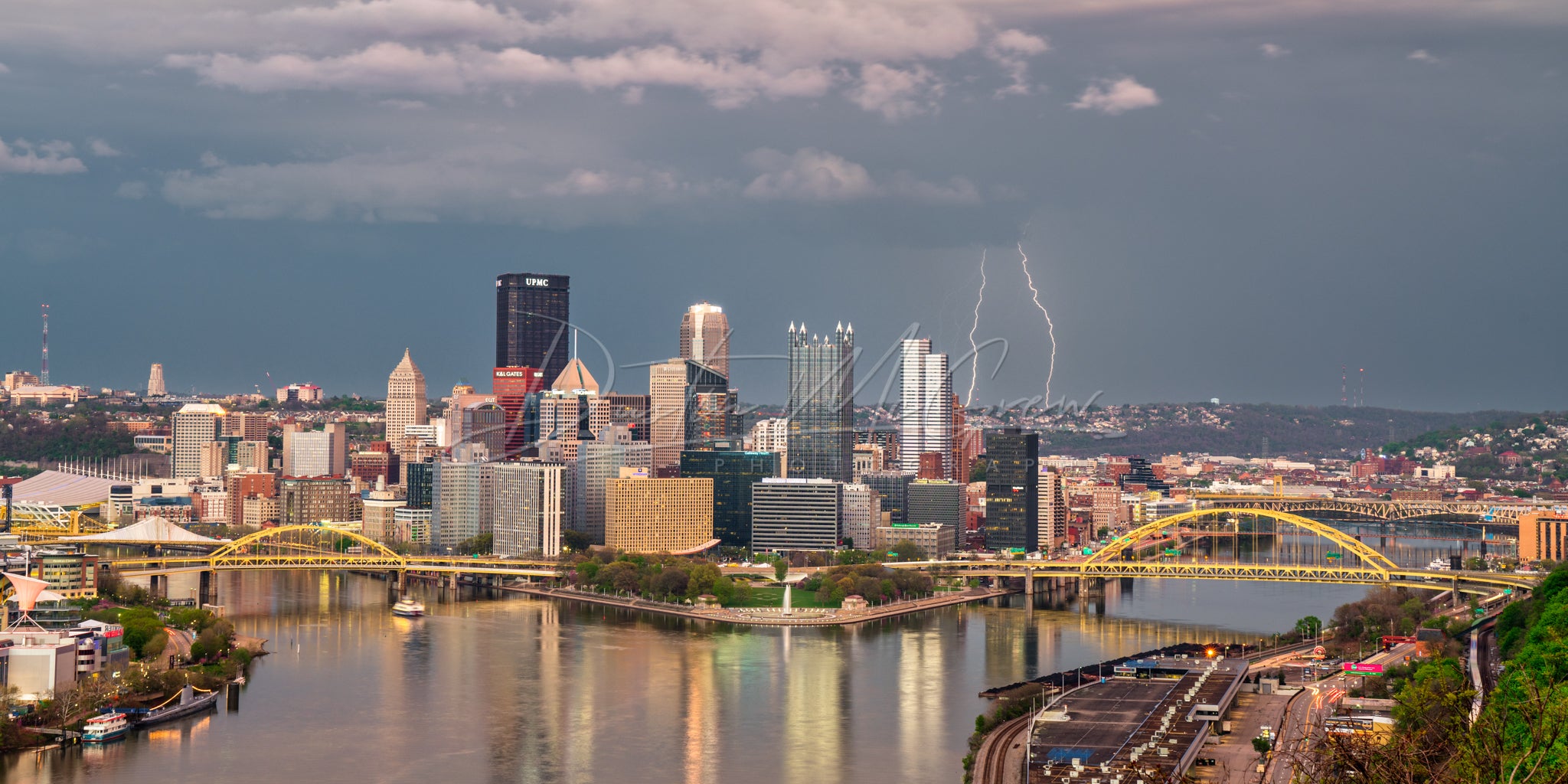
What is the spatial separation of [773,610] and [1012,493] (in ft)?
47.5

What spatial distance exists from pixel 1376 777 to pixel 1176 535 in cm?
4700

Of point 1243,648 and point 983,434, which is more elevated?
point 983,434

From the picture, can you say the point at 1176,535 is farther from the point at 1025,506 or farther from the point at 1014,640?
the point at 1014,640

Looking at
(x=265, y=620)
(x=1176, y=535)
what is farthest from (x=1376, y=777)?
(x=1176, y=535)

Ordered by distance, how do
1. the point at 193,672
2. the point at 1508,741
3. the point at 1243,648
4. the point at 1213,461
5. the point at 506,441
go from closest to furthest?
1. the point at 1508,741
2. the point at 193,672
3. the point at 1243,648
4. the point at 506,441
5. the point at 1213,461

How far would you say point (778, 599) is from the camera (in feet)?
121

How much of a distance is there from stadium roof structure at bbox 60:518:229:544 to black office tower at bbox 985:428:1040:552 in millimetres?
19477

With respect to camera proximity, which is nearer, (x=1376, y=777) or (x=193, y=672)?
(x=1376, y=777)

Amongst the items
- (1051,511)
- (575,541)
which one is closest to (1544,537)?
(1051,511)

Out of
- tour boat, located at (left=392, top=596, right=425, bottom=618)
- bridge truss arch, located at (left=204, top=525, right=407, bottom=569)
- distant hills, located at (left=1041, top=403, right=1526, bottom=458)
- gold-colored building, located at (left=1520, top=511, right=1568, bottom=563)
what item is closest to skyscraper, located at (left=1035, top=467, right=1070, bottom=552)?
gold-colored building, located at (left=1520, top=511, right=1568, bottom=563)

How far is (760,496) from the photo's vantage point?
47344 millimetres

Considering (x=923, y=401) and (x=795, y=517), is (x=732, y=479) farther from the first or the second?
(x=923, y=401)

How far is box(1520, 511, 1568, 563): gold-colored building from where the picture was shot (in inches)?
1646

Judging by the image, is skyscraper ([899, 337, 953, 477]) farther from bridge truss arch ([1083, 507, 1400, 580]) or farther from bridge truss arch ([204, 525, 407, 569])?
bridge truss arch ([204, 525, 407, 569])
